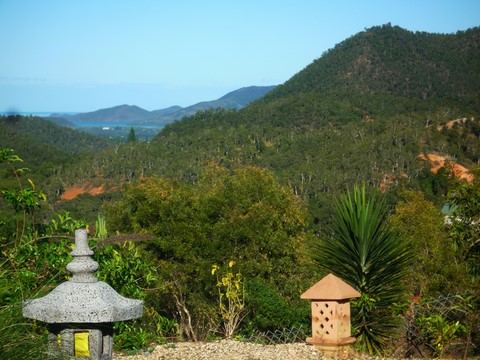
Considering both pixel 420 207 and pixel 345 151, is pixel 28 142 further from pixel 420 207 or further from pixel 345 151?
pixel 420 207

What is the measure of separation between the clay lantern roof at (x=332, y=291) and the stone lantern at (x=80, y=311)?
2.89m

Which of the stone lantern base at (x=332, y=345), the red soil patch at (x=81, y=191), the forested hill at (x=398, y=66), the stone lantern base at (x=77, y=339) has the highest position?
the forested hill at (x=398, y=66)

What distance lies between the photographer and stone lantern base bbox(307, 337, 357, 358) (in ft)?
23.6

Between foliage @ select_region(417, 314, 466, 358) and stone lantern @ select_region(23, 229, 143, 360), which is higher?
stone lantern @ select_region(23, 229, 143, 360)

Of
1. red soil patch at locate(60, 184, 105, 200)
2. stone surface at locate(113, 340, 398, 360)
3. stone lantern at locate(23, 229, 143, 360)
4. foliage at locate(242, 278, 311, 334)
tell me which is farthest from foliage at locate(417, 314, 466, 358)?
red soil patch at locate(60, 184, 105, 200)

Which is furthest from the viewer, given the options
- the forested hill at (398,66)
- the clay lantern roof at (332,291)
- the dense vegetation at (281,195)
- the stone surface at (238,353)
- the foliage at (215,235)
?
the forested hill at (398,66)

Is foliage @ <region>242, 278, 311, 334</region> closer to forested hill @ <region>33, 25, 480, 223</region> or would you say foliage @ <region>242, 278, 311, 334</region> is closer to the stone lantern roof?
the stone lantern roof

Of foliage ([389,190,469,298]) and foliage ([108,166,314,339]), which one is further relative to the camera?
foliage ([108,166,314,339])

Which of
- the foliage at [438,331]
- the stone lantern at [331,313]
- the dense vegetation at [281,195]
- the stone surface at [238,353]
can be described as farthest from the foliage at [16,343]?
the foliage at [438,331]

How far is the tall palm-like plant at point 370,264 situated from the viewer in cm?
766

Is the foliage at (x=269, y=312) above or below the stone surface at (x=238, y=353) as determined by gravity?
below

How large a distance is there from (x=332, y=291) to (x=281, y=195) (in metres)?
13.7

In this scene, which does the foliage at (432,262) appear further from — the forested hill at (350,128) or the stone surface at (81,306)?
the forested hill at (350,128)

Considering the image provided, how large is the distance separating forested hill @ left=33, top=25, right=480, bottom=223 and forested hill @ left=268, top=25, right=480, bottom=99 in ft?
0.50
